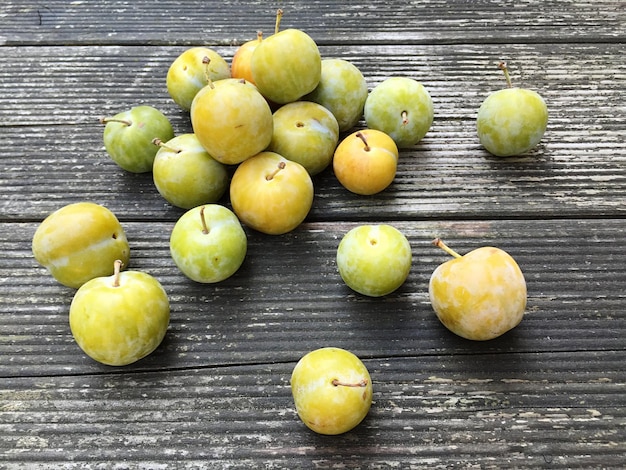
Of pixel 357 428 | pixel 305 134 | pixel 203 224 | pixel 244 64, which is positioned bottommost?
pixel 357 428

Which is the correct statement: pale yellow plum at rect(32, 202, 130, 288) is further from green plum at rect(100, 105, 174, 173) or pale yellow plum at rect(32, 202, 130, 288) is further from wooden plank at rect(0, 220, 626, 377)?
green plum at rect(100, 105, 174, 173)

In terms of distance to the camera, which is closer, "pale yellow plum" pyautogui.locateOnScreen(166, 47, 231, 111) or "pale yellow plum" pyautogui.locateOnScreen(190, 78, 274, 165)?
"pale yellow plum" pyautogui.locateOnScreen(190, 78, 274, 165)

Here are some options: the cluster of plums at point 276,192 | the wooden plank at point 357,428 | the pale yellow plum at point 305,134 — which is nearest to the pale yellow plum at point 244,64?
the cluster of plums at point 276,192

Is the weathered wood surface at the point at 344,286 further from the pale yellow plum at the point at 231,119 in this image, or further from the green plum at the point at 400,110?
the pale yellow plum at the point at 231,119

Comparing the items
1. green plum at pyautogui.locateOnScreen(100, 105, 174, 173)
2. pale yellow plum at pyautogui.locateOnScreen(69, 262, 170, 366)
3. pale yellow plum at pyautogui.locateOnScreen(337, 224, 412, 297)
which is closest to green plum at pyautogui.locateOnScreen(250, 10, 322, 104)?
green plum at pyautogui.locateOnScreen(100, 105, 174, 173)

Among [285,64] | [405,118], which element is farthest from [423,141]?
[285,64]

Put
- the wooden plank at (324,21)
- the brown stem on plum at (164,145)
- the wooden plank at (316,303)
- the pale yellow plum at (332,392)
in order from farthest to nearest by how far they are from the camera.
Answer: the wooden plank at (324,21) < the brown stem on plum at (164,145) < the wooden plank at (316,303) < the pale yellow plum at (332,392)

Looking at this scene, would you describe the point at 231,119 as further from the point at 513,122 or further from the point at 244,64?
the point at 513,122
